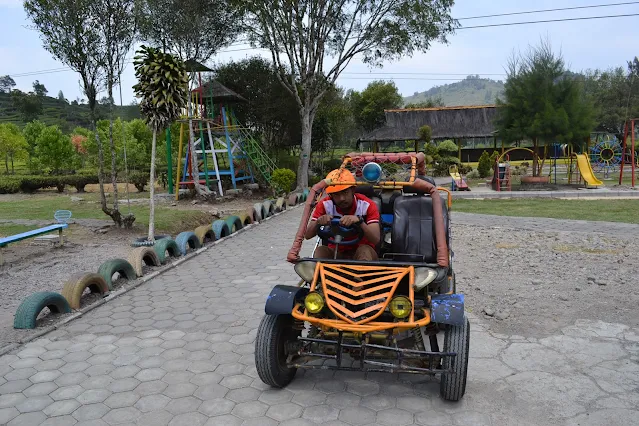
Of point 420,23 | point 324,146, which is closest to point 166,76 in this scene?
point 420,23

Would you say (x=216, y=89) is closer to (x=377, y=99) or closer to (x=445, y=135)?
(x=445, y=135)

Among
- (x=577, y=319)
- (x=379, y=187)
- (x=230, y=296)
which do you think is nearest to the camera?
(x=379, y=187)

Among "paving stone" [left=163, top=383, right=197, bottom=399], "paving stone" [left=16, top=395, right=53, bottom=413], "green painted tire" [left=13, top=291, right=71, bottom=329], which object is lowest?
"paving stone" [left=163, top=383, right=197, bottom=399]

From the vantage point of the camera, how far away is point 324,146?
3062cm

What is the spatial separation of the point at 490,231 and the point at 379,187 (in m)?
7.45

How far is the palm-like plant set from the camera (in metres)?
9.70

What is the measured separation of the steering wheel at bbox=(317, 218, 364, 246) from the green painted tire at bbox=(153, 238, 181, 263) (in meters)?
4.84

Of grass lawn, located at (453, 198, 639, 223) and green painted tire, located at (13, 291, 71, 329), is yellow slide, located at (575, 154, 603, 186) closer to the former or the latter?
grass lawn, located at (453, 198, 639, 223)

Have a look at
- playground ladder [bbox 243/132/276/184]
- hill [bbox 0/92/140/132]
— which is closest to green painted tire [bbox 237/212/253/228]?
playground ladder [bbox 243/132/276/184]

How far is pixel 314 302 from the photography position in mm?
3705

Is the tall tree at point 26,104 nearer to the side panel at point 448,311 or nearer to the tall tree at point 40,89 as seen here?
the tall tree at point 40,89

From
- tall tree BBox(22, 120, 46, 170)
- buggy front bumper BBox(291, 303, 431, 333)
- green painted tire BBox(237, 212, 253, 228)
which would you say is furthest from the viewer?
tall tree BBox(22, 120, 46, 170)

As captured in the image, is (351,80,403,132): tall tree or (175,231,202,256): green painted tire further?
(351,80,403,132): tall tree

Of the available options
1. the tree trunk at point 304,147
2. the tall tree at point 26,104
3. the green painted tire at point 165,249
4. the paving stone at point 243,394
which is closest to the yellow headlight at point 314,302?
the paving stone at point 243,394
